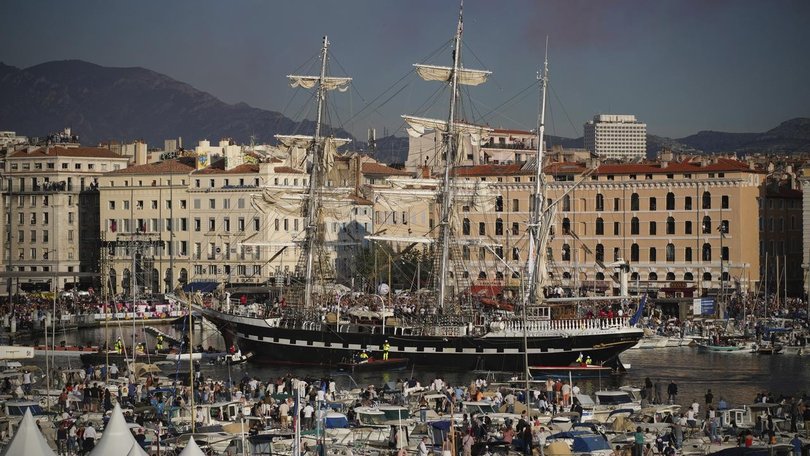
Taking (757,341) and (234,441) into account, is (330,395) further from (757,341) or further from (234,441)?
(757,341)

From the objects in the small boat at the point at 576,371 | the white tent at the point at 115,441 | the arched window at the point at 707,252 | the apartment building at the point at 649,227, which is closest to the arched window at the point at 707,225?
the apartment building at the point at 649,227

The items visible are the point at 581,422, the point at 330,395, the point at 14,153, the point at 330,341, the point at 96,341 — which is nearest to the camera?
the point at 581,422

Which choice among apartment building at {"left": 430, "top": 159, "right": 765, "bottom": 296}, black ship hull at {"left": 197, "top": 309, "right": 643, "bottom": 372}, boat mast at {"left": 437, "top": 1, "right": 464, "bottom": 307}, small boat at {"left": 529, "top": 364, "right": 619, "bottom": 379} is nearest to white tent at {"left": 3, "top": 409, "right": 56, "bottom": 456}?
black ship hull at {"left": 197, "top": 309, "right": 643, "bottom": 372}

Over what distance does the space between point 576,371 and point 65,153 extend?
6728cm

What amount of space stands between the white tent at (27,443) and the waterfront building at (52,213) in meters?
87.6

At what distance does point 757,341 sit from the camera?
78188 millimetres

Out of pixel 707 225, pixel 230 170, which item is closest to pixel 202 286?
pixel 230 170

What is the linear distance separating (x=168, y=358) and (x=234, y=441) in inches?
1115

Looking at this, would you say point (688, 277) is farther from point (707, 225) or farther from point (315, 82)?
point (315, 82)

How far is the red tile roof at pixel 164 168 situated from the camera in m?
117

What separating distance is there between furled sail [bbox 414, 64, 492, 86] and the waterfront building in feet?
158

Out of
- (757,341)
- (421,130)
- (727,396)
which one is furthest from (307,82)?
(727,396)

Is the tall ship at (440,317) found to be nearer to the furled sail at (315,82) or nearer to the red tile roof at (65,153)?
the furled sail at (315,82)

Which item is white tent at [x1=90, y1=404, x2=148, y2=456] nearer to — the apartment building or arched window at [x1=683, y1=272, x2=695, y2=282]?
the apartment building
